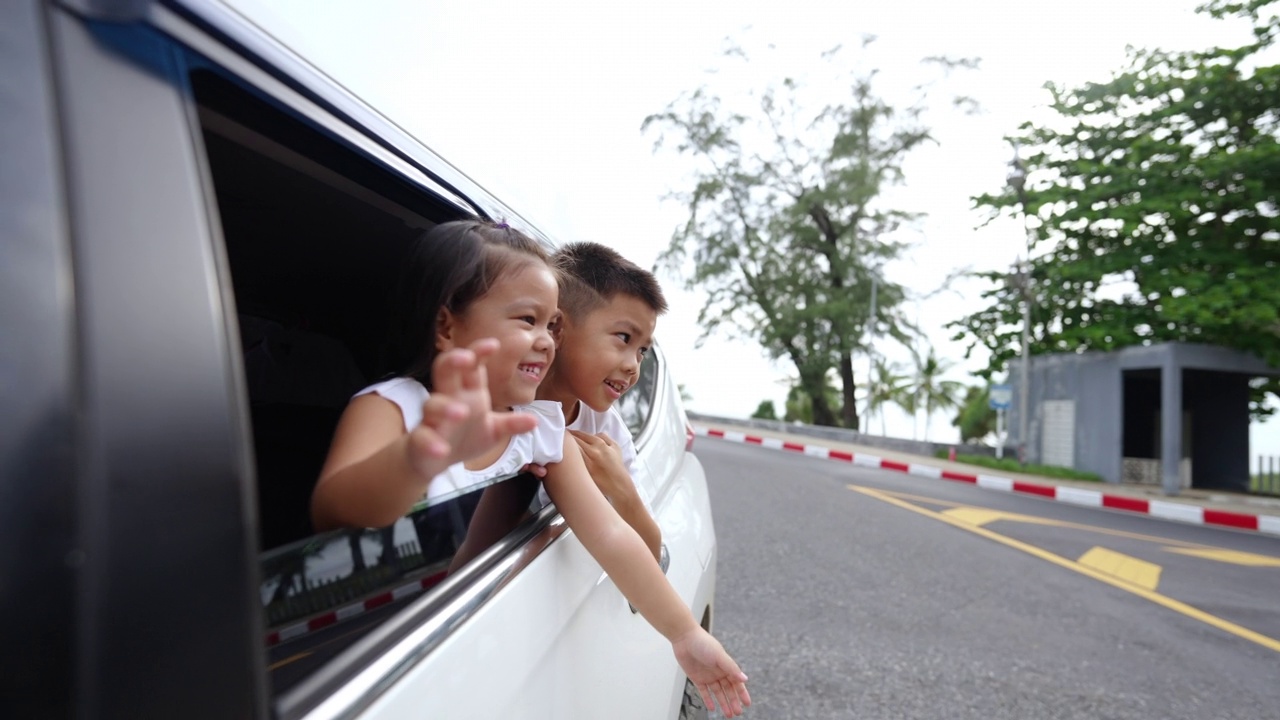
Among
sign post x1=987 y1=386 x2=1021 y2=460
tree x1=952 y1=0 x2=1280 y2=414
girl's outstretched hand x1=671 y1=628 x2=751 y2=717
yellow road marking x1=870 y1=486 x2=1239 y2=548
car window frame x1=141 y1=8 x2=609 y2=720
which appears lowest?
yellow road marking x1=870 y1=486 x2=1239 y2=548

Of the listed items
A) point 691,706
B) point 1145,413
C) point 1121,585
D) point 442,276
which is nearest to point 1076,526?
point 1121,585

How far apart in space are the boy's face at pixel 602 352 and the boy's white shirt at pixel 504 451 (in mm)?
321

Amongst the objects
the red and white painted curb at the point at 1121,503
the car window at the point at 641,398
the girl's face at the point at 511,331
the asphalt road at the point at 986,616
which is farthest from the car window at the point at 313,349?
the red and white painted curb at the point at 1121,503

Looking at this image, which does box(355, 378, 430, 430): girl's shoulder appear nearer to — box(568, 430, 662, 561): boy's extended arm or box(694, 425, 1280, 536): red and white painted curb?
box(568, 430, 662, 561): boy's extended arm

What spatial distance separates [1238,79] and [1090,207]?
→ 3.57 meters

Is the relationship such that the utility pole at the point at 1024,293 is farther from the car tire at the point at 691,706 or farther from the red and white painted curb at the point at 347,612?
the red and white painted curb at the point at 347,612

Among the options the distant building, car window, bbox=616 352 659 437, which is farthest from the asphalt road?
the distant building

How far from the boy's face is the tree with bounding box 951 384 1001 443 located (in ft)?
143

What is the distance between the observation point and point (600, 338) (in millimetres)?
1994

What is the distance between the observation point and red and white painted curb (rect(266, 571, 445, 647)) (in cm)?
102

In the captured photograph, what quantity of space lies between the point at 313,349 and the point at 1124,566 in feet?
23.2

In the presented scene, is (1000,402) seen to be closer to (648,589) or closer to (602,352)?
(602,352)

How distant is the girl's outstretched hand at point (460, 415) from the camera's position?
80 centimetres

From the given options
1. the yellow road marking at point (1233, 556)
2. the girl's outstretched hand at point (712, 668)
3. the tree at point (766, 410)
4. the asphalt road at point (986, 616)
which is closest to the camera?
the girl's outstretched hand at point (712, 668)
